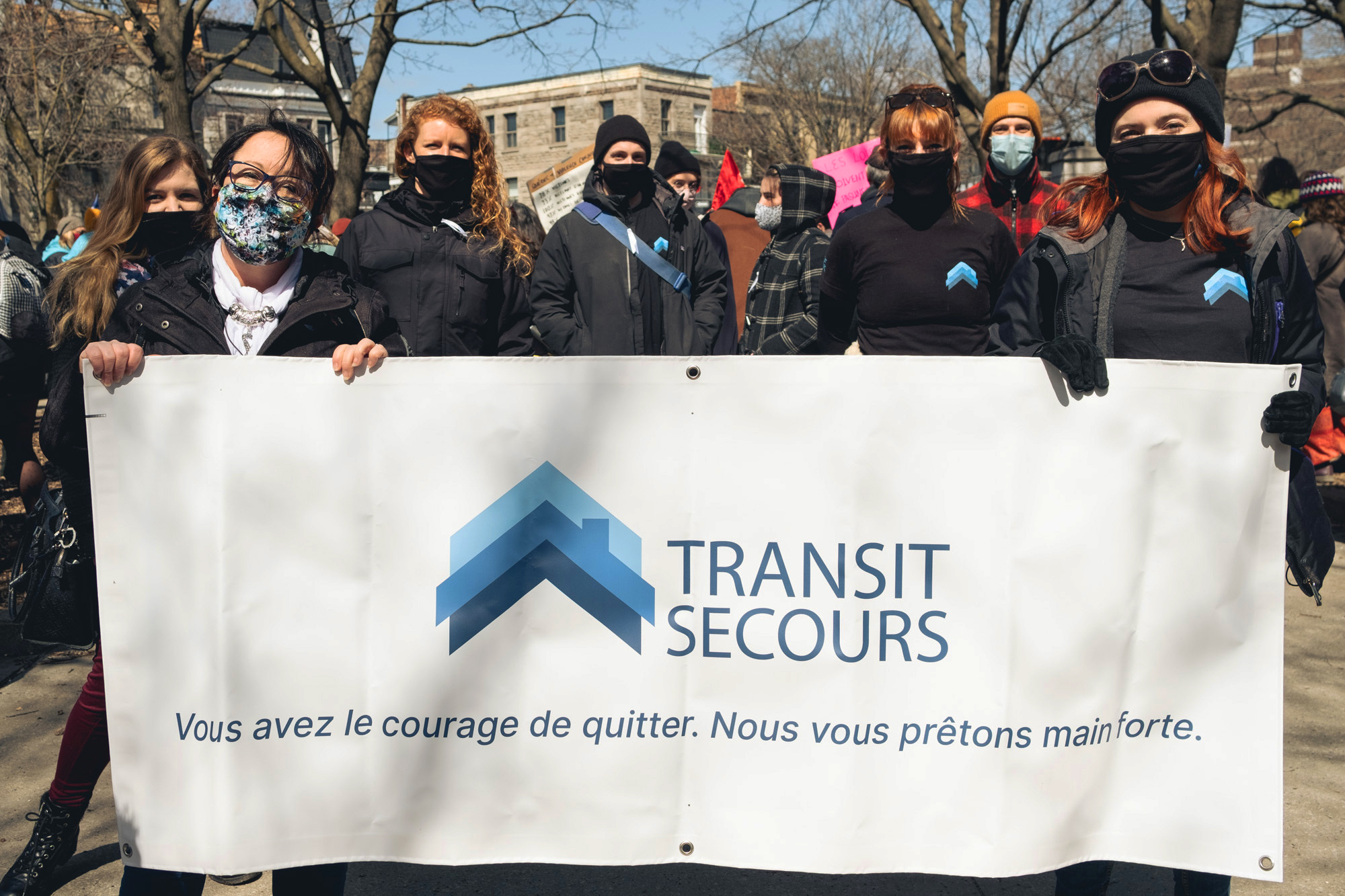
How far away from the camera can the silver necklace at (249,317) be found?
2545mm

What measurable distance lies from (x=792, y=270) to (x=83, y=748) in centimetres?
337

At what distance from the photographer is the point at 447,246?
3699 millimetres

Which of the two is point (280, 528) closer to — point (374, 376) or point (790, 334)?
point (374, 376)

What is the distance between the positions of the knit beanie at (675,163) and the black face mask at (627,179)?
2025mm

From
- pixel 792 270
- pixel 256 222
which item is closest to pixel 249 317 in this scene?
pixel 256 222

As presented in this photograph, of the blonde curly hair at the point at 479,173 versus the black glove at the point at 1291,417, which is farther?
the blonde curly hair at the point at 479,173

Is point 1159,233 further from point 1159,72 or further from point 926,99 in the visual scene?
point 926,99

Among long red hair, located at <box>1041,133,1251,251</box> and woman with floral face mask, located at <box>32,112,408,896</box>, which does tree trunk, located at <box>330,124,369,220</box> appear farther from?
long red hair, located at <box>1041,133,1251,251</box>

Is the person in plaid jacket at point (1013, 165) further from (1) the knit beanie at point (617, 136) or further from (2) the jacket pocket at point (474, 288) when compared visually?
(2) the jacket pocket at point (474, 288)

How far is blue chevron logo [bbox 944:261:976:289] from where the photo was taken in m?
3.51

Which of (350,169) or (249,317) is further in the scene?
(350,169)

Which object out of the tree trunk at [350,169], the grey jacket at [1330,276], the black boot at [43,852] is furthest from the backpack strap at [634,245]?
the tree trunk at [350,169]

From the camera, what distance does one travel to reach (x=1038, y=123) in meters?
4.43

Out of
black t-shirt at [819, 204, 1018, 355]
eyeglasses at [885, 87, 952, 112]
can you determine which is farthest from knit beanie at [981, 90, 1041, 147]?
black t-shirt at [819, 204, 1018, 355]
